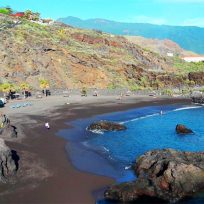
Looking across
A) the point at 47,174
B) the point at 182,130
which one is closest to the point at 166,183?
the point at 47,174

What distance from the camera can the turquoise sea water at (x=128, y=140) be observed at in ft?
123

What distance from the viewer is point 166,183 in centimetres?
2991

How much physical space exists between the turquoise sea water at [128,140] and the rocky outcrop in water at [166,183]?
1198 millimetres

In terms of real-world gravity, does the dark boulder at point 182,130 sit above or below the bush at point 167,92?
below

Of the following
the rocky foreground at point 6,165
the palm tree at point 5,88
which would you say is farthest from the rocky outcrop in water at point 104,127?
the palm tree at point 5,88

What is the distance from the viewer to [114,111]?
72562 mm

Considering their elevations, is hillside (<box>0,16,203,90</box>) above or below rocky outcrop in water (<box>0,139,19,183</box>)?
above

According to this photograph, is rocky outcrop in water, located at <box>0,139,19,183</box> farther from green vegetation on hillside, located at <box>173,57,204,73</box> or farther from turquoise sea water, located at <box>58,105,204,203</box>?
green vegetation on hillside, located at <box>173,57,204,73</box>

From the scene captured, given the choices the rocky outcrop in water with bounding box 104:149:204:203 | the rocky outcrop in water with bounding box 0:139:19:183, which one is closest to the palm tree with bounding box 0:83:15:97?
the rocky outcrop in water with bounding box 0:139:19:183

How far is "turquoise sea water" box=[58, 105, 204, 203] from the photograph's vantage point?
37.5 m

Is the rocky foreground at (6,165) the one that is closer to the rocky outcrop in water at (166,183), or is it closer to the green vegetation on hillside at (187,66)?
the rocky outcrop in water at (166,183)

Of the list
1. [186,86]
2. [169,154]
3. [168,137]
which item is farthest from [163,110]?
[169,154]

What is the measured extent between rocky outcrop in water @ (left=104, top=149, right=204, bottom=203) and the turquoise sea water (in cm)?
120

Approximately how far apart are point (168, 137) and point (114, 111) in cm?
2076
